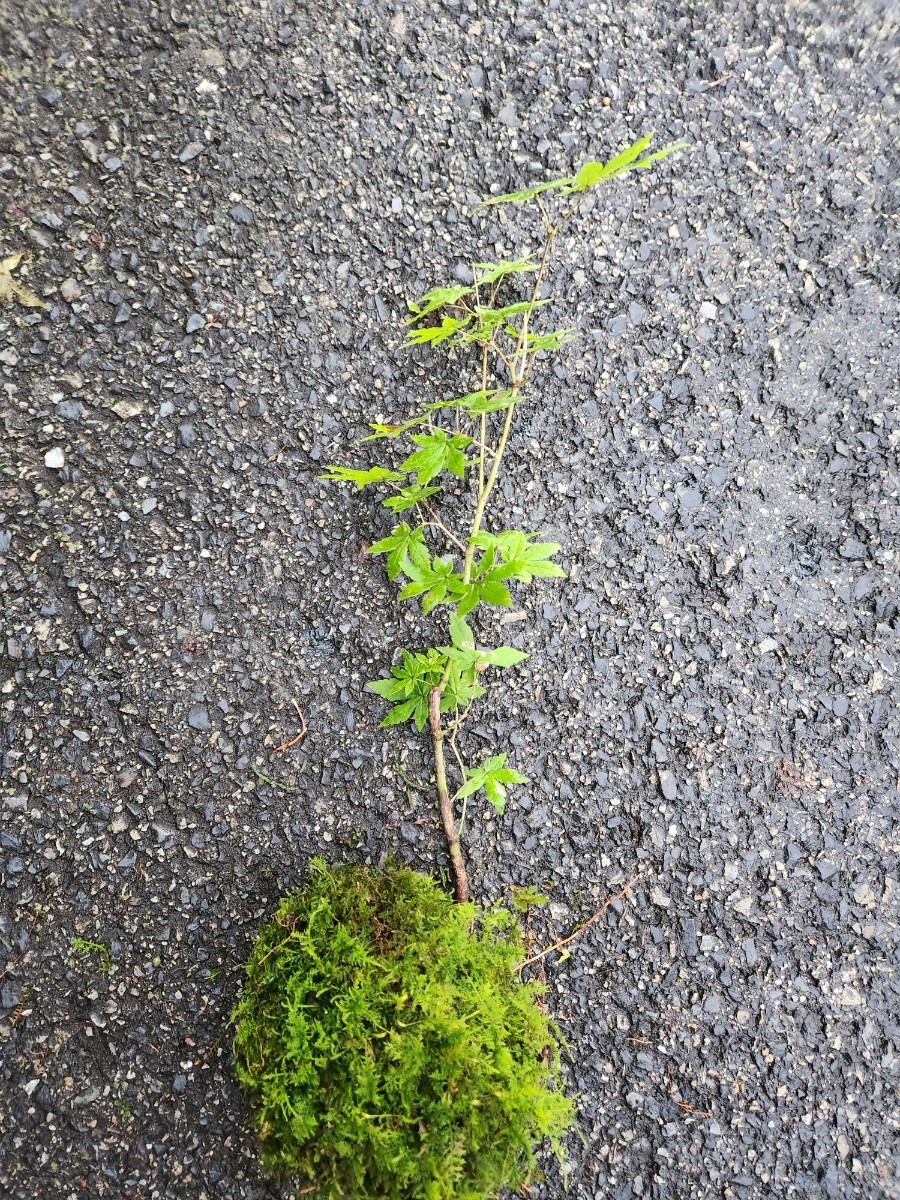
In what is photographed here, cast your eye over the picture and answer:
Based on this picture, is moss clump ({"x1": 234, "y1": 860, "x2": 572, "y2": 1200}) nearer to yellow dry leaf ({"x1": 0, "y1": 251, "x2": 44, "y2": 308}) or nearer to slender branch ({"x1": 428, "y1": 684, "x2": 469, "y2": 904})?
slender branch ({"x1": 428, "y1": 684, "x2": 469, "y2": 904})

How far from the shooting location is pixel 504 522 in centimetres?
184

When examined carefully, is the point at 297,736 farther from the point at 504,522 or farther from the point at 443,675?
the point at 504,522

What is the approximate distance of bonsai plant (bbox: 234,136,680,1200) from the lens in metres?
1.29

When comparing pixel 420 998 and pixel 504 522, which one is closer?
pixel 420 998

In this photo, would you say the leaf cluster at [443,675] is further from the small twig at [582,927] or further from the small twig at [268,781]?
the small twig at [582,927]

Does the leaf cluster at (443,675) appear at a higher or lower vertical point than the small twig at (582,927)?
higher

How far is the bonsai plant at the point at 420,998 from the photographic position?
4.22ft

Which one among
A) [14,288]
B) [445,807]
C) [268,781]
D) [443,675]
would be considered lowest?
[268,781]

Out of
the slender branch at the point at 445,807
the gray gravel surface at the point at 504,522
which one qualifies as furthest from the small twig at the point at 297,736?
the slender branch at the point at 445,807

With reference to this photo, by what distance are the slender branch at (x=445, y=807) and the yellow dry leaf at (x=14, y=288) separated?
125 centimetres

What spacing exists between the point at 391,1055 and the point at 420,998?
98 millimetres

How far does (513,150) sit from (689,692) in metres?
1.37

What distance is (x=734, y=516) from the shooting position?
74.5 inches

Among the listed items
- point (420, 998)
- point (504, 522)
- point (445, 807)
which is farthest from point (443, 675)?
point (420, 998)
